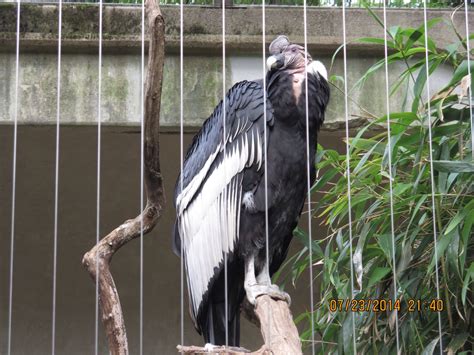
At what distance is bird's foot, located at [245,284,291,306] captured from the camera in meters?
2.66

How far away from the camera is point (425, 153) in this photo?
315cm

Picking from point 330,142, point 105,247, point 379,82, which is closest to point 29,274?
point 330,142

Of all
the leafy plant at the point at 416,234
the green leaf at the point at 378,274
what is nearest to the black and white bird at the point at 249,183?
the leafy plant at the point at 416,234

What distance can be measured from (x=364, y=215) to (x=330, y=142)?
1.51 metres

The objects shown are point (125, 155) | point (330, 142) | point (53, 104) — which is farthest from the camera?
point (125, 155)

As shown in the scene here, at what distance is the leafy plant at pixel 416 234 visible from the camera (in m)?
2.89

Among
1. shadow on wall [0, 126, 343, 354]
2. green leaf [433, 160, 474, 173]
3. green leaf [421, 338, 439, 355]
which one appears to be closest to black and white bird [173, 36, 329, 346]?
green leaf [433, 160, 474, 173]

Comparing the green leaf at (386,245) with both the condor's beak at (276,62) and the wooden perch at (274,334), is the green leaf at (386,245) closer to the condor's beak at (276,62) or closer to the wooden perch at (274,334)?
the wooden perch at (274,334)

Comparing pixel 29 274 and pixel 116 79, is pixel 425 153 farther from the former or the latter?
pixel 29 274

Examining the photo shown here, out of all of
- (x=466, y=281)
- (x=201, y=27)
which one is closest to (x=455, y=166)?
(x=466, y=281)

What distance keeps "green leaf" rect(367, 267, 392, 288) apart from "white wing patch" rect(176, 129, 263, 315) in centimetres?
51

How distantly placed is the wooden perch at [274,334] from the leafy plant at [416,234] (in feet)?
1.65

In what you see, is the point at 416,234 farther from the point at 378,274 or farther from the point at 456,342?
the point at 456,342

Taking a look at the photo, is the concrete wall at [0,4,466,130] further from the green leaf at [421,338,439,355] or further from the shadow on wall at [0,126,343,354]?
the green leaf at [421,338,439,355]
